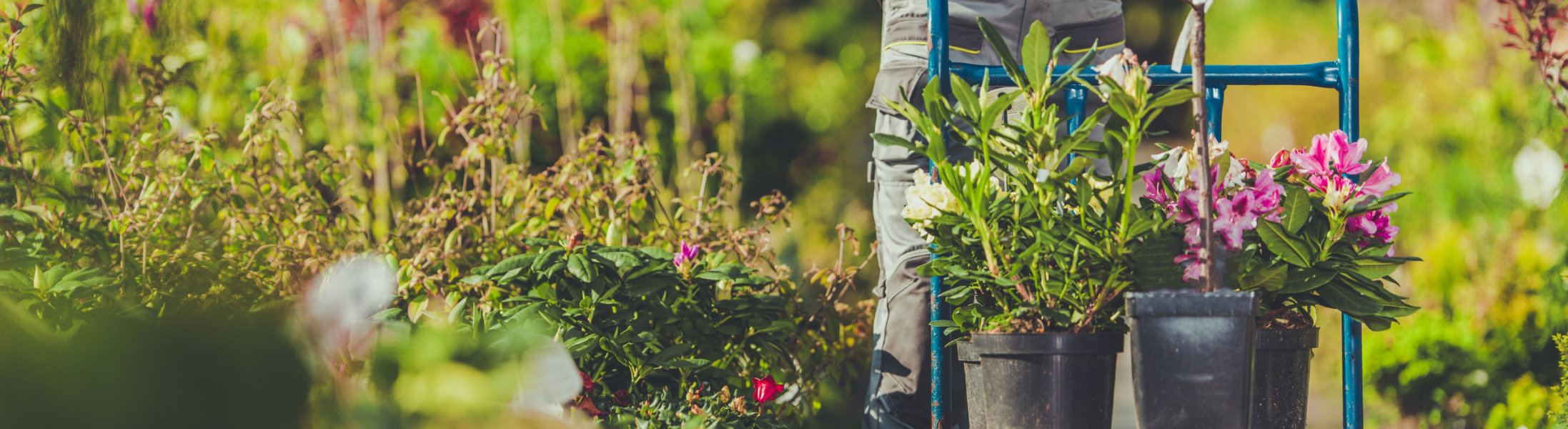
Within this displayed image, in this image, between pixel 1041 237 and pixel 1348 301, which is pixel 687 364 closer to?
pixel 1041 237

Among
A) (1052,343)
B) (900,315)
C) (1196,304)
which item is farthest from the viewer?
(900,315)

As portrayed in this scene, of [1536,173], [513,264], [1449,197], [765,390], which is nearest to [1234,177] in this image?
[765,390]

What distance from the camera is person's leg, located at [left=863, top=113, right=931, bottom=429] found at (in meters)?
1.94

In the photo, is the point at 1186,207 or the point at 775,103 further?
the point at 775,103

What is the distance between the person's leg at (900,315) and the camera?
1.94m

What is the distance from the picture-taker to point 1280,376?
61.9 inches

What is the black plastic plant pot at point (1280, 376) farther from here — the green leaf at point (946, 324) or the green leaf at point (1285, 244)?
the green leaf at point (946, 324)

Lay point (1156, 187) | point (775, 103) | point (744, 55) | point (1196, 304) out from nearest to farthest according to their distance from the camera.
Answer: point (1196, 304)
point (1156, 187)
point (744, 55)
point (775, 103)

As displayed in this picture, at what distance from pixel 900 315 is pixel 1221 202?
744mm

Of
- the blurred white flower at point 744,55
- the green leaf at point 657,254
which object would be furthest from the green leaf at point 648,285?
the blurred white flower at point 744,55

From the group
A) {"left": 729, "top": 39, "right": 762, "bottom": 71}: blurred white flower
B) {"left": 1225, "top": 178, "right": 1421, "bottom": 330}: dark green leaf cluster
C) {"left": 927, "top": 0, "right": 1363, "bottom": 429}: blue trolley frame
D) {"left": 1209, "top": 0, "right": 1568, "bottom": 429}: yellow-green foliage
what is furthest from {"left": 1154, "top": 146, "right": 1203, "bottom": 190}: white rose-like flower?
{"left": 729, "top": 39, "right": 762, "bottom": 71}: blurred white flower

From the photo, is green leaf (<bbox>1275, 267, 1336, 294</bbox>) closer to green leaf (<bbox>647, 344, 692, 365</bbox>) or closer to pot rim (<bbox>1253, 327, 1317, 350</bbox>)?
pot rim (<bbox>1253, 327, 1317, 350</bbox>)

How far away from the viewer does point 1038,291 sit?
142cm

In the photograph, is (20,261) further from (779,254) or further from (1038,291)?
(779,254)
